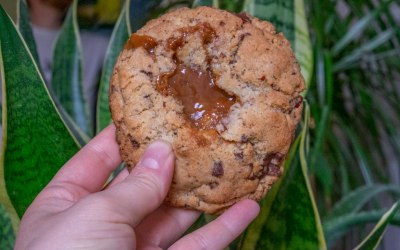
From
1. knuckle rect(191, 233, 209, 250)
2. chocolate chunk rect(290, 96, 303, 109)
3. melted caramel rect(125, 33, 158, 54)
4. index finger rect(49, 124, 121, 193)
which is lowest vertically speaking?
knuckle rect(191, 233, 209, 250)

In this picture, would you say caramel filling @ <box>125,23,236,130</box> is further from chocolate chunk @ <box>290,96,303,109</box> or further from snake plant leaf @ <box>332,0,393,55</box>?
snake plant leaf @ <box>332,0,393,55</box>

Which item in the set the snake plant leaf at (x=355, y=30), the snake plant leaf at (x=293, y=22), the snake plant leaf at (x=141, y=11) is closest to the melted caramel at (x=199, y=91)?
the snake plant leaf at (x=293, y=22)

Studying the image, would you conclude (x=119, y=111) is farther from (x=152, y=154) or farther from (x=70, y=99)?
(x=70, y=99)

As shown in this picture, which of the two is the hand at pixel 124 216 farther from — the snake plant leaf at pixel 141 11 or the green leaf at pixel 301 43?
the snake plant leaf at pixel 141 11

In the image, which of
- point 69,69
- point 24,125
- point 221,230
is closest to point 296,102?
point 221,230

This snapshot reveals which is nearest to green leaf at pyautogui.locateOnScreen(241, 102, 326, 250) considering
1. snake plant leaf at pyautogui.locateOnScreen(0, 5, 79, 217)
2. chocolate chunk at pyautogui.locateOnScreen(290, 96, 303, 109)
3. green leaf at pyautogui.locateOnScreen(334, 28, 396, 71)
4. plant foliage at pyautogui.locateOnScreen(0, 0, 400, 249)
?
plant foliage at pyautogui.locateOnScreen(0, 0, 400, 249)

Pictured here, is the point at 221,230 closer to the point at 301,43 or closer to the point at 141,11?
the point at 301,43
